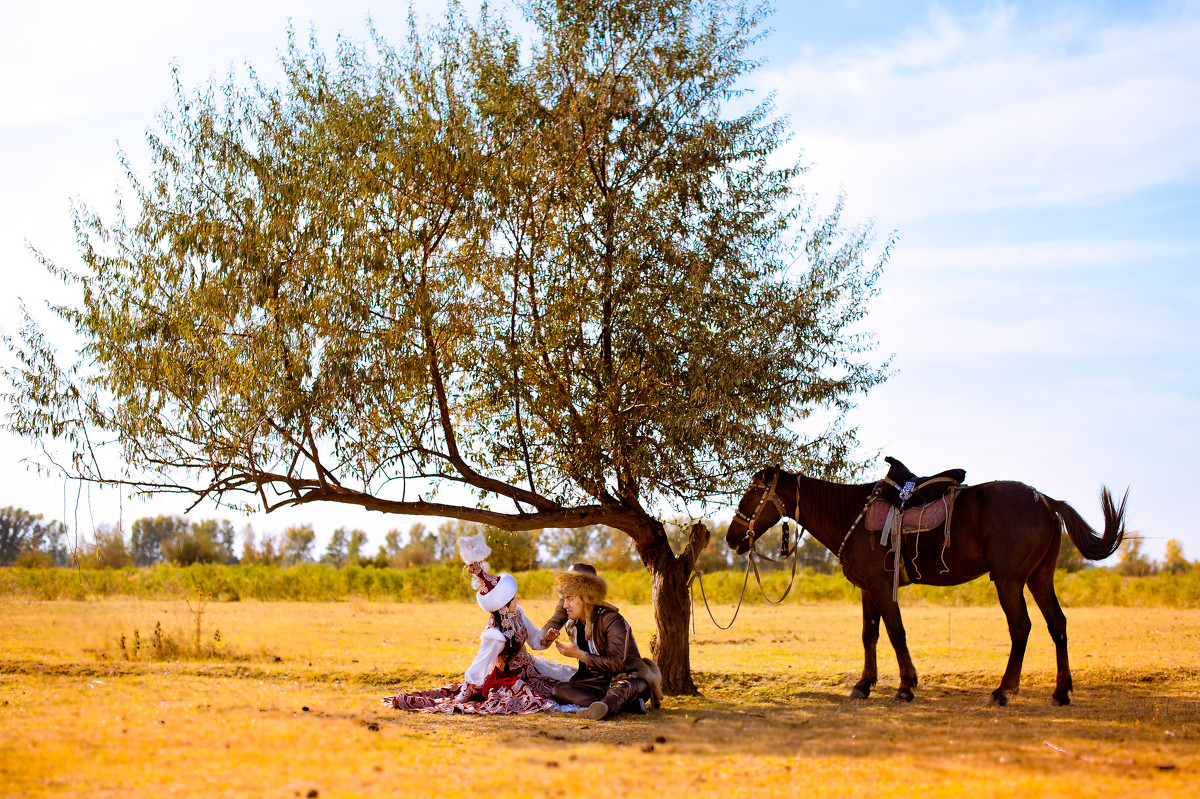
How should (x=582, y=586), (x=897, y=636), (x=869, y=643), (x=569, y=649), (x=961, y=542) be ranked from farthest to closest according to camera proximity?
1. (x=869, y=643)
2. (x=897, y=636)
3. (x=961, y=542)
4. (x=582, y=586)
5. (x=569, y=649)

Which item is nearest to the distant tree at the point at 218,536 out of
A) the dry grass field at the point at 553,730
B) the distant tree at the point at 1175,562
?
the dry grass field at the point at 553,730

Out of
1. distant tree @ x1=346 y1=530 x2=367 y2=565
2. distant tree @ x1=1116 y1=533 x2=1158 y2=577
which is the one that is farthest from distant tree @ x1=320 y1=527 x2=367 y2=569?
distant tree @ x1=1116 y1=533 x2=1158 y2=577

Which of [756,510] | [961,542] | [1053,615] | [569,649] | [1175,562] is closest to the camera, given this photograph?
[569,649]

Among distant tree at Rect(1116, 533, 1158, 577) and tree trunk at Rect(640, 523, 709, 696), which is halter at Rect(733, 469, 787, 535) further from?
distant tree at Rect(1116, 533, 1158, 577)

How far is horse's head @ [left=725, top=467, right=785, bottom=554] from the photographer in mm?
10148

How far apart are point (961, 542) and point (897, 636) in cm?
116

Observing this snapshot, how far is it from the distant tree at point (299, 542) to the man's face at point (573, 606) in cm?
6417

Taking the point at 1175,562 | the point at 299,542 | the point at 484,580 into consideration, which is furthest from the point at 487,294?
the point at 299,542

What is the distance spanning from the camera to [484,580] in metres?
9.40

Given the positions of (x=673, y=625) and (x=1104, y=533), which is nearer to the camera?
(x=1104, y=533)

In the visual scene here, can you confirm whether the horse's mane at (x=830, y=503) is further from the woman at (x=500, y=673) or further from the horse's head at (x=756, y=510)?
the woman at (x=500, y=673)

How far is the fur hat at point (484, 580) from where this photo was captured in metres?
9.22

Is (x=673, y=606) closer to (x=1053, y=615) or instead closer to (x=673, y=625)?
(x=673, y=625)

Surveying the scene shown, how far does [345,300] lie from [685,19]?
5.23 meters
